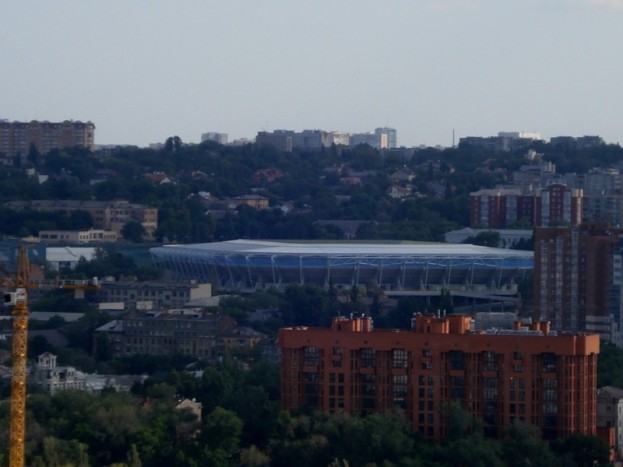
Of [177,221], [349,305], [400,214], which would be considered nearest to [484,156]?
[400,214]

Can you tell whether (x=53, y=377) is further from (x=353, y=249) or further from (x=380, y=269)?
(x=353, y=249)

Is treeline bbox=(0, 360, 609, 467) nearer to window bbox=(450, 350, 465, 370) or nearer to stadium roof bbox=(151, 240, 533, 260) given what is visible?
window bbox=(450, 350, 465, 370)

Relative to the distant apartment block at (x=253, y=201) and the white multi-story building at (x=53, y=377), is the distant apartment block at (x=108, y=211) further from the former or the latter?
the white multi-story building at (x=53, y=377)

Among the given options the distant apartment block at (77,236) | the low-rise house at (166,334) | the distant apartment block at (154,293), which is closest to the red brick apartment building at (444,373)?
the low-rise house at (166,334)

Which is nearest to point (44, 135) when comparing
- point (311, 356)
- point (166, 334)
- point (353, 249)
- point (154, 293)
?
point (353, 249)

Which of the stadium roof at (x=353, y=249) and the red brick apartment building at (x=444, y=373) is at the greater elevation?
the red brick apartment building at (x=444, y=373)

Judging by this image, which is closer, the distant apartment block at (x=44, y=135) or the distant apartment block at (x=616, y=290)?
the distant apartment block at (x=616, y=290)
